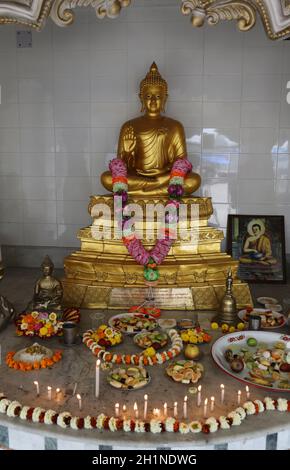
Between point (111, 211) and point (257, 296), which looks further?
point (257, 296)

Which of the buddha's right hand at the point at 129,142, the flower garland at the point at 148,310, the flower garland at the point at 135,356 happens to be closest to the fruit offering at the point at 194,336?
the flower garland at the point at 135,356

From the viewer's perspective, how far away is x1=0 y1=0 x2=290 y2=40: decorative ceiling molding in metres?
3.25

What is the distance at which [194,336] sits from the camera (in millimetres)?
3373

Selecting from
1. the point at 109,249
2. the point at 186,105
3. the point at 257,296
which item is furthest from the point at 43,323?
the point at 186,105

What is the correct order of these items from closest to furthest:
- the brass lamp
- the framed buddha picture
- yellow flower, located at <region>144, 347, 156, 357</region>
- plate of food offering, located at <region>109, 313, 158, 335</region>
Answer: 1. yellow flower, located at <region>144, 347, 156, 357</region>
2. plate of food offering, located at <region>109, 313, 158, 335</region>
3. the brass lamp
4. the framed buddha picture

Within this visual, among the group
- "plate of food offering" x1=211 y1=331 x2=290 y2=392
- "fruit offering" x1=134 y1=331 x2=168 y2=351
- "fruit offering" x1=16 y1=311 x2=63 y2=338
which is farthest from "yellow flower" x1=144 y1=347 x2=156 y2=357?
"fruit offering" x1=16 y1=311 x2=63 y2=338

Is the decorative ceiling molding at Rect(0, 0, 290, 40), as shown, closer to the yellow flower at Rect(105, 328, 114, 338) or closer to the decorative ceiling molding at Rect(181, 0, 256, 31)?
the decorative ceiling molding at Rect(181, 0, 256, 31)

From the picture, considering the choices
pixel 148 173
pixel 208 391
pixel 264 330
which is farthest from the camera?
pixel 148 173

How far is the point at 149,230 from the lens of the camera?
425 centimetres

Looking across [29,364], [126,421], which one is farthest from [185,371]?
[29,364]

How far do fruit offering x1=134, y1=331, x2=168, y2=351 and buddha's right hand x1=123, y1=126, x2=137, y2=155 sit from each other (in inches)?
90.0
